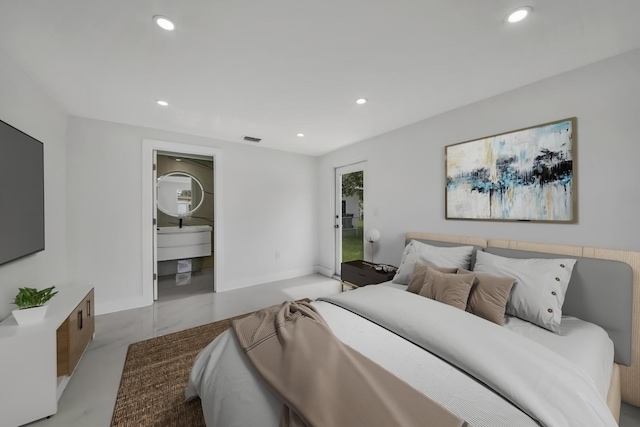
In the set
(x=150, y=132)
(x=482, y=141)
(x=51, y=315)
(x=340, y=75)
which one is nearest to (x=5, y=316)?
(x=51, y=315)

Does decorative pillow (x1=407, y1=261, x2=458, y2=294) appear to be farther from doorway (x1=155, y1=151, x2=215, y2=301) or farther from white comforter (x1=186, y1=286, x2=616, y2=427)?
doorway (x1=155, y1=151, x2=215, y2=301)

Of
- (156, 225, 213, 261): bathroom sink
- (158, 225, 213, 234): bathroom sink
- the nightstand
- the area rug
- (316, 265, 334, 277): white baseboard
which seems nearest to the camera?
the area rug

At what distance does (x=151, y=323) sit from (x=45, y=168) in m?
1.91

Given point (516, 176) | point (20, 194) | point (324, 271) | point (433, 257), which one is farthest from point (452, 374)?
point (324, 271)

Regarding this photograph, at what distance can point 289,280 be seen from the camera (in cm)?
458

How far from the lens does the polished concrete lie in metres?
1.67

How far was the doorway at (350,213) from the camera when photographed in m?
4.20

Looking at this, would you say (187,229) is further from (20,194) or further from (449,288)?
(449,288)

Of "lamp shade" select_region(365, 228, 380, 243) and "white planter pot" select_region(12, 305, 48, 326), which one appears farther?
"lamp shade" select_region(365, 228, 380, 243)

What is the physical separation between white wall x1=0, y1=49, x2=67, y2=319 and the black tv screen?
13cm

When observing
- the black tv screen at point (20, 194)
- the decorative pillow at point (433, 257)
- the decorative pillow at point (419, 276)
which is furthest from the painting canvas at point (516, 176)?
the black tv screen at point (20, 194)

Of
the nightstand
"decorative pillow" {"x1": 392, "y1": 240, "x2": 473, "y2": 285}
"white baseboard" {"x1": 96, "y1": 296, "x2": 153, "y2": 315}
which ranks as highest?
"decorative pillow" {"x1": 392, "y1": 240, "x2": 473, "y2": 285}

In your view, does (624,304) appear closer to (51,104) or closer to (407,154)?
(407,154)

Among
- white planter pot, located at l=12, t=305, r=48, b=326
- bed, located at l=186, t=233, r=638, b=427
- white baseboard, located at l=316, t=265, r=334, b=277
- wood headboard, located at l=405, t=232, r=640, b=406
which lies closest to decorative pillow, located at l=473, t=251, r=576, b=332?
bed, located at l=186, t=233, r=638, b=427
